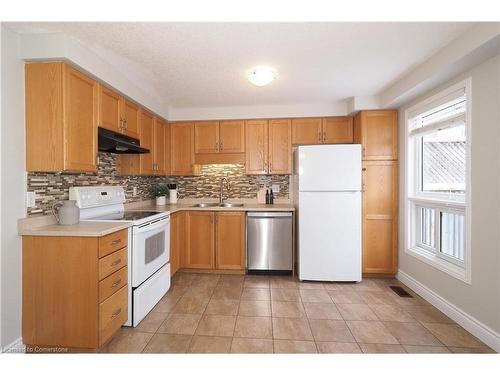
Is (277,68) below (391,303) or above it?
above

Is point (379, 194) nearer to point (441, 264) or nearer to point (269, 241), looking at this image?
point (441, 264)

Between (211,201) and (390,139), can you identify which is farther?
(211,201)

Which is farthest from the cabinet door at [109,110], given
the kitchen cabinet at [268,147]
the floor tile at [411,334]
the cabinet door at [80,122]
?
the floor tile at [411,334]

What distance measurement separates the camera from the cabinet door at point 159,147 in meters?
3.17

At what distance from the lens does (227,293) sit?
Result: 2645 mm

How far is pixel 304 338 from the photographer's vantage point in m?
1.86

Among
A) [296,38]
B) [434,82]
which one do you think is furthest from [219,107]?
[434,82]

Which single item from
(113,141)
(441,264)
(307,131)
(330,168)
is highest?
(307,131)

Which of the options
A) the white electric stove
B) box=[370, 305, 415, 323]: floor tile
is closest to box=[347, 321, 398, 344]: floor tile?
box=[370, 305, 415, 323]: floor tile

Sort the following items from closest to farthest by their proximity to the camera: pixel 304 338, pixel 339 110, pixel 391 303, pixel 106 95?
pixel 304 338 < pixel 106 95 < pixel 391 303 < pixel 339 110

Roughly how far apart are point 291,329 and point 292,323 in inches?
3.5

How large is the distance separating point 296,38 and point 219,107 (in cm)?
185

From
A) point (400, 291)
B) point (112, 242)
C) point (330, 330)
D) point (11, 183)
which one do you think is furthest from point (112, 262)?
point (400, 291)

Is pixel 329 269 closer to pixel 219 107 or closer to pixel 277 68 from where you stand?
pixel 277 68
